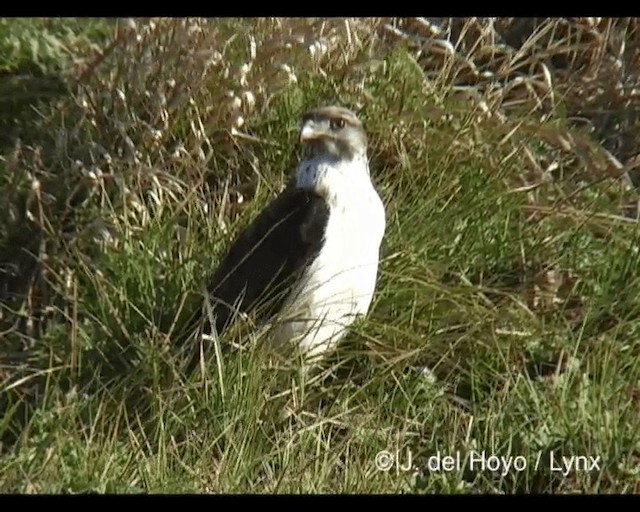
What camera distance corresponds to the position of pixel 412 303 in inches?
197

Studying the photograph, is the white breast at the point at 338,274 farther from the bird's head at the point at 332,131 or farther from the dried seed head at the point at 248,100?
the dried seed head at the point at 248,100

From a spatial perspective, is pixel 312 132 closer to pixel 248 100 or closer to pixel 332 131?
pixel 332 131

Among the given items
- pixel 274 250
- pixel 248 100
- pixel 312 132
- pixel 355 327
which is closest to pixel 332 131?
pixel 312 132

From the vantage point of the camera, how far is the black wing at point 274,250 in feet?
16.5

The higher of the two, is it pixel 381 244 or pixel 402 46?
pixel 402 46

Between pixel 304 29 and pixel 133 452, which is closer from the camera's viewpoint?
pixel 133 452

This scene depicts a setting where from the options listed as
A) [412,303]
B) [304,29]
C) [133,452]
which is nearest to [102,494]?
[133,452]

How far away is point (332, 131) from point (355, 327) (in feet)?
1.73

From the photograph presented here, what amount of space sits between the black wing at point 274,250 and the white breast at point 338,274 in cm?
3

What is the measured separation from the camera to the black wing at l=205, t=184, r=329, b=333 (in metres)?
5.04

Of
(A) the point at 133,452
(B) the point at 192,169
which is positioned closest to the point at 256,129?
→ (B) the point at 192,169

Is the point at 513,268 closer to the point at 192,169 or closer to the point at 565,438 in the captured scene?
the point at 565,438
